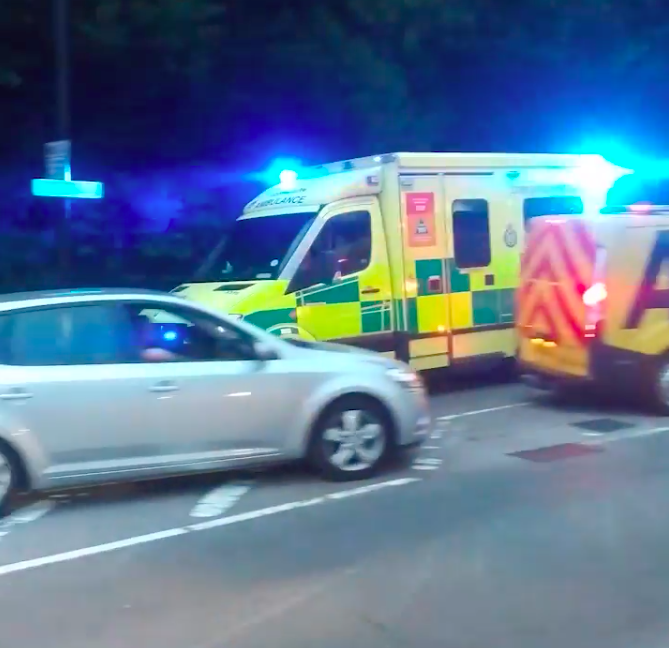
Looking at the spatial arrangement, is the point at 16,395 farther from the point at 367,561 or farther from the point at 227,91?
the point at 227,91

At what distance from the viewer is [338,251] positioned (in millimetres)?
10594

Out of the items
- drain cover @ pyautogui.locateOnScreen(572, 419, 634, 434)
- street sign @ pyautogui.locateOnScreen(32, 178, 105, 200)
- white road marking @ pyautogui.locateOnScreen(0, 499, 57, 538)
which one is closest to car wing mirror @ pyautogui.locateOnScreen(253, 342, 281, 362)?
white road marking @ pyautogui.locateOnScreen(0, 499, 57, 538)

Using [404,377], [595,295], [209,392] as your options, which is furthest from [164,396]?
[595,295]

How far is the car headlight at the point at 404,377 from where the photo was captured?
7773 mm

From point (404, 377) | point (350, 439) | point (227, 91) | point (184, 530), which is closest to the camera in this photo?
point (184, 530)

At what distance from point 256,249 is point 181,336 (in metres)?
3.66

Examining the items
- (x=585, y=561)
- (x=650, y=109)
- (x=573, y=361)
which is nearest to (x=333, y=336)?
(x=573, y=361)

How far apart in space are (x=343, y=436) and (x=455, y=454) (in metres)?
1.33

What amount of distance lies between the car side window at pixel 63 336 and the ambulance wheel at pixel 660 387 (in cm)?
538

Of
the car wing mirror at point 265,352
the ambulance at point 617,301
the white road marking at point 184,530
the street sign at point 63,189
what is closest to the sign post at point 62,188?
the street sign at point 63,189

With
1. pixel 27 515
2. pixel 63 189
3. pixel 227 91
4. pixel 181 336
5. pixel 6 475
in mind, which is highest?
pixel 227 91

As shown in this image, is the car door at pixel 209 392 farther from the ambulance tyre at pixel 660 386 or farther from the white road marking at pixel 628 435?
the ambulance tyre at pixel 660 386

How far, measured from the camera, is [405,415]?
7.78m

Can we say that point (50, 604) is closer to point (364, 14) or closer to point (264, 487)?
point (264, 487)
